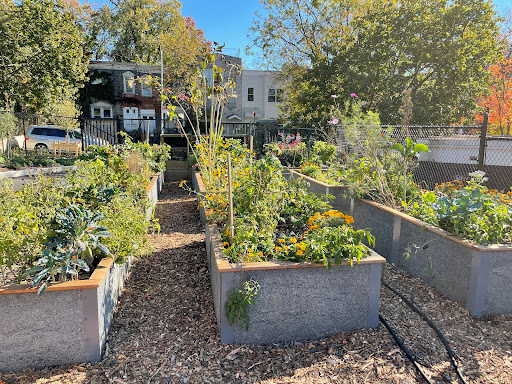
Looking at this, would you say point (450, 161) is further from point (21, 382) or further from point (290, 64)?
point (290, 64)

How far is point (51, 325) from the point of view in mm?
2236

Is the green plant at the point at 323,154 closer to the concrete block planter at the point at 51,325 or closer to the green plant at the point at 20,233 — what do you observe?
the green plant at the point at 20,233

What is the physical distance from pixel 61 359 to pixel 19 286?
52cm

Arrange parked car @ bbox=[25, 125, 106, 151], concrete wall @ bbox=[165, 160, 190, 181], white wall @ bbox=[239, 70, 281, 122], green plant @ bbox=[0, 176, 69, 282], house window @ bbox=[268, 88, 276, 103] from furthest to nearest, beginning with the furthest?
house window @ bbox=[268, 88, 276, 103]
white wall @ bbox=[239, 70, 281, 122]
parked car @ bbox=[25, 125, 106, 151]
concrete wall @ bbox=[165, 160, 190, 181]
green plant @ bbox=[0, 176, 69, 282]

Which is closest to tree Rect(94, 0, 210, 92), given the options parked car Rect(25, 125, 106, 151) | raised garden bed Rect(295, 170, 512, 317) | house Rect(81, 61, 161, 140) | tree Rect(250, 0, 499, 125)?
house Rect(81, 61, 161, 140)

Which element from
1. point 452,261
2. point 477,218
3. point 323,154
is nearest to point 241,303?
point 452,261

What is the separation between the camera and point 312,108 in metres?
15.2

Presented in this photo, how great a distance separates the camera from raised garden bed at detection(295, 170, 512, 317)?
2811mm

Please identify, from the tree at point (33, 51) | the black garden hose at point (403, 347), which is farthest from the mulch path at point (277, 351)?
the tree at point (33, 51)

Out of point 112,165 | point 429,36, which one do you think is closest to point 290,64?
point 429,36

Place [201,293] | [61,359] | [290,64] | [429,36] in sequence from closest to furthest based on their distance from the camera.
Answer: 1. [61,359]
2. [201,293]
3. [429,36]
4. [290,64]

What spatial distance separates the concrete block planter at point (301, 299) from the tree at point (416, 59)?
37.2ft

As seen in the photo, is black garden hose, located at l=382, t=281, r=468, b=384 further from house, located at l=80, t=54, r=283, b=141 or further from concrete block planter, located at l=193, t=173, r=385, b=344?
house, located at l=80, t=54, r=283, b=141

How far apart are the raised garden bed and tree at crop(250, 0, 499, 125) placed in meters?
9.95
